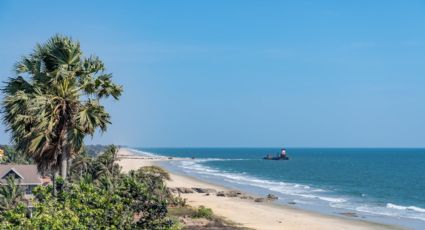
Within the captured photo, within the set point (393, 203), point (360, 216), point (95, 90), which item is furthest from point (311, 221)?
point (95, 90)

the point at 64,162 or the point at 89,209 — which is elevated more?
the point at 64,162

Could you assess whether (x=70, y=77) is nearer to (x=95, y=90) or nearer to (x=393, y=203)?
(x=95, y=90)

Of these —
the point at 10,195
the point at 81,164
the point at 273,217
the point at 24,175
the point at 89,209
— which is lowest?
the point at 273,217

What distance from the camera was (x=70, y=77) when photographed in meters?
15.5

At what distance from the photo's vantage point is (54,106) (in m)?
15.1

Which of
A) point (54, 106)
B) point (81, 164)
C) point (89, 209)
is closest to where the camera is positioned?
point (89, 209)

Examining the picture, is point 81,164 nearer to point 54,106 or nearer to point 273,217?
point 273,217

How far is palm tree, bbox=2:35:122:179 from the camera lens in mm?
14872

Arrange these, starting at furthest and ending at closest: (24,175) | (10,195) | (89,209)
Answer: (24,175) → (10,195) → (89,209)

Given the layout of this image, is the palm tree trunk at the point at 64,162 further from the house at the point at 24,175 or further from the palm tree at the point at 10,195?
the house at the point at 24,175

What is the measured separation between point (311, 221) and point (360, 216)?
739cm

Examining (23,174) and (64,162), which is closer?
(64,162)

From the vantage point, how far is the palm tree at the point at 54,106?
1487 centimetres

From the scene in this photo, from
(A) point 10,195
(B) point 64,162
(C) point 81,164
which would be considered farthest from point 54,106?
(C) point 81,164
